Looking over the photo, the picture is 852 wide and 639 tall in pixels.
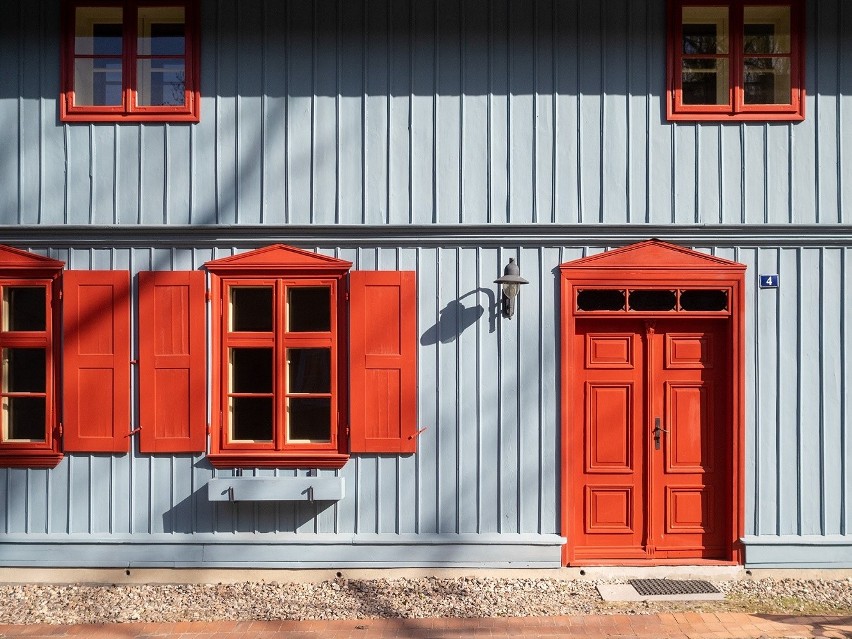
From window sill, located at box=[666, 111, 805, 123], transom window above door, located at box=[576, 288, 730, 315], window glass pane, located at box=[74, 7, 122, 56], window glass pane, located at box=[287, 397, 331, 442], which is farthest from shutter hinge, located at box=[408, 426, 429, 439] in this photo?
window glass pane, located at box=[74, 7, 122, 56]

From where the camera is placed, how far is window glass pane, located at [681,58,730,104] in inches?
260

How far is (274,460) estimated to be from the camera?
6.48 metres

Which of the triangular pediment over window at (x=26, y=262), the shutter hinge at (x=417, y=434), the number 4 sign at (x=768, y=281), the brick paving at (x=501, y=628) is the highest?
the triangular pediment over window at (x=26, y=262)

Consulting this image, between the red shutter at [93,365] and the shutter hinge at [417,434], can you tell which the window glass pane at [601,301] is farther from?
the red shutter at [93,365]

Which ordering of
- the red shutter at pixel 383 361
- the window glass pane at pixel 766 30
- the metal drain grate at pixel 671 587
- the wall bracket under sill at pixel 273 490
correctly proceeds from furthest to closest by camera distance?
the window glass pane at pixel 766 30
the red shutter at pixel 383 361
the wall bracket under sill at pixel 273 490
the metal drain grate at pixel 671 587

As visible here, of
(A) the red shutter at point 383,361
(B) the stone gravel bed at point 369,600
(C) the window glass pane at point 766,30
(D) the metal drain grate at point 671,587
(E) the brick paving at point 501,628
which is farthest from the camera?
(C) the window glass pane at point 766,30

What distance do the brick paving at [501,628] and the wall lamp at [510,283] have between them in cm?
253

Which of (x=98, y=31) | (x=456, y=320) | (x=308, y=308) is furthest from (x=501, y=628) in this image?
(x=98, y=31)

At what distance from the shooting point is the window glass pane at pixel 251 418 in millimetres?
A: 6574

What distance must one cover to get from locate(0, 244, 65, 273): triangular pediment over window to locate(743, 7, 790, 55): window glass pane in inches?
252

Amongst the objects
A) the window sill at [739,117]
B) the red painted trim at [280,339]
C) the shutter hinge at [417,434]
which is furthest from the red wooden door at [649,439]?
the red painted trim at [280,339]

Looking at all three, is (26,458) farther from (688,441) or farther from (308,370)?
(688,441)

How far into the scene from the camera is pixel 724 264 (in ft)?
21.3

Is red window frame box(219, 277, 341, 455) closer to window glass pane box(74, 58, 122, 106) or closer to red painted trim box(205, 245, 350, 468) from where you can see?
red painted trim box(205, 245, 350, 468)
